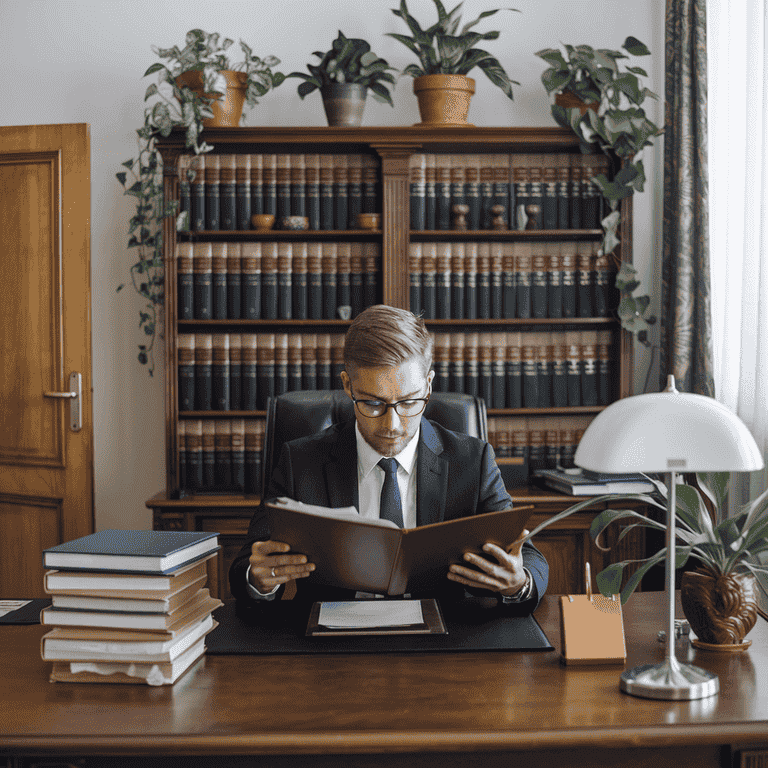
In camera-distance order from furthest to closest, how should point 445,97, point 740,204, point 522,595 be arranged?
1. point 445,97
2. point 740,204
3. point 522,595

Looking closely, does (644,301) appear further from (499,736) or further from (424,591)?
(499,736)

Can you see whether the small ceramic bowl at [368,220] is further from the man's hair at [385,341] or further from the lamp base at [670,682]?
the lamp base at [670,682]

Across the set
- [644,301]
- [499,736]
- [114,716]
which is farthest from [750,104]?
[114,716]

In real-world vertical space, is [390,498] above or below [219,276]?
below

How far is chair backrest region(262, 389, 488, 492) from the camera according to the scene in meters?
1.96

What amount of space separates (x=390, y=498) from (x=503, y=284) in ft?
5.15

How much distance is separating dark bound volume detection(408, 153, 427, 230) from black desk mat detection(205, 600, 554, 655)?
1778 mm

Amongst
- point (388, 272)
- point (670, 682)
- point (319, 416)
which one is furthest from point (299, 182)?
point (670, 682)

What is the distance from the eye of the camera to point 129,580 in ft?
3.95

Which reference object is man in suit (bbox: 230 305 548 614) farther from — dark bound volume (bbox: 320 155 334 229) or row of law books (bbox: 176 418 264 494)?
dark bound volume (bbox: 320 155 334 229)

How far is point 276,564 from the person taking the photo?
1344mm

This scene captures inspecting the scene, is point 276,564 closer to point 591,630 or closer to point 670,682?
point 591,630

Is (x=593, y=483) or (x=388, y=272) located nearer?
(x=593, y=483)

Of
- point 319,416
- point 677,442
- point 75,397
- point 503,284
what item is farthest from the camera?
point 75,397
